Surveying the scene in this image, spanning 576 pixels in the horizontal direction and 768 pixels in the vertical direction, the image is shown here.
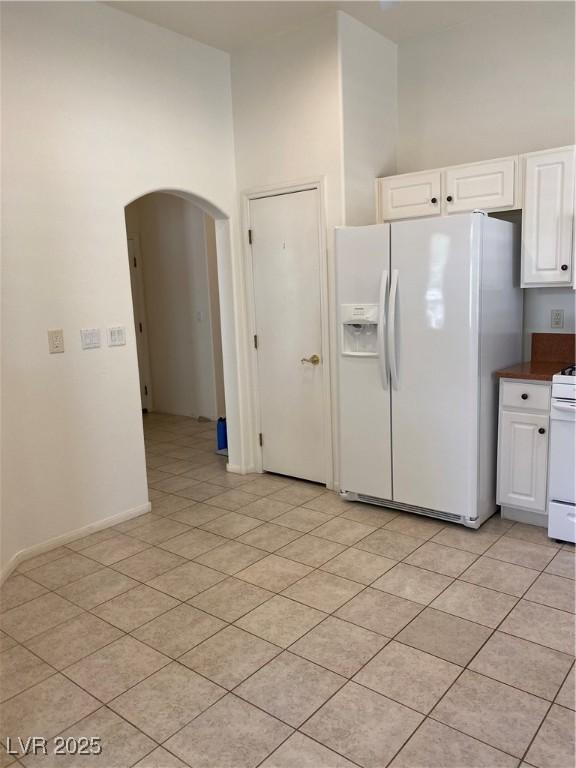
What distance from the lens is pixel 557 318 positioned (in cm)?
364

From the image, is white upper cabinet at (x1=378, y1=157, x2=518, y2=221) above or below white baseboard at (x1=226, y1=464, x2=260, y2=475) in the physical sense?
above

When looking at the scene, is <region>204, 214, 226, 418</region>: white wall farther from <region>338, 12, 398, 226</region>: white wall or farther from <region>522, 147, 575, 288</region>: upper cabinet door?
<region>522, 147, 575, 288</region>: upper cabinet door

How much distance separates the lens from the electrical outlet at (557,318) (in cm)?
362

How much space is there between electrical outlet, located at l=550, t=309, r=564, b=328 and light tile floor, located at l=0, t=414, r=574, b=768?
1.23 m

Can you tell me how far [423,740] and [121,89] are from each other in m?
3.61

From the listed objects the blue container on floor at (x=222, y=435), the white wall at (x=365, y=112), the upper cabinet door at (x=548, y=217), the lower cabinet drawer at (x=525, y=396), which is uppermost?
Result: the white wall at (x=365, y=112)

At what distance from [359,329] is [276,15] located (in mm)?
1961

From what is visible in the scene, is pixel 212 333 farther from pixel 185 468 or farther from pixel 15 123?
pixel 15 123

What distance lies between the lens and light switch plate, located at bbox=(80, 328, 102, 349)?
11.3 ft

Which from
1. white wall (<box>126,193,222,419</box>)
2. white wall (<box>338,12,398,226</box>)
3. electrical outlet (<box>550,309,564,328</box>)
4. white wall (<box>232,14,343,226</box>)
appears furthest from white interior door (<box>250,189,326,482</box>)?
white wall (<box>126,193,222,419</box>)

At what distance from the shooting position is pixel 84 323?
11.3ft

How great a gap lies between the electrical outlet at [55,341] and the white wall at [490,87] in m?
2.58

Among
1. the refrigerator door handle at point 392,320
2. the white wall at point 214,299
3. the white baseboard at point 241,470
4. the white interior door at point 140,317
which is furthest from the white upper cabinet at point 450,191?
the white interior door at point 140,317
